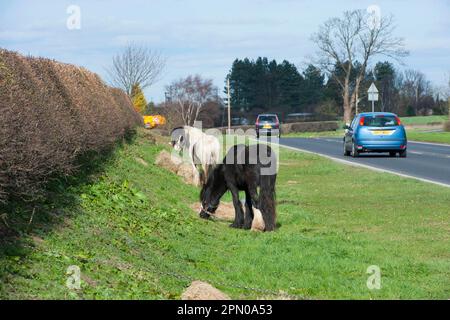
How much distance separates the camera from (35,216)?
9.47 m

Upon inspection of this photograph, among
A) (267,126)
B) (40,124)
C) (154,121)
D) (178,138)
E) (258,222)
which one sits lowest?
(267,126)

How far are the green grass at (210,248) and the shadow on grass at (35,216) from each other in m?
0.02

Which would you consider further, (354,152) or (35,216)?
(354,152)

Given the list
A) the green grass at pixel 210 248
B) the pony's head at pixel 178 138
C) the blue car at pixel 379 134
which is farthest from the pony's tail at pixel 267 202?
the blue car at pixel 379 134

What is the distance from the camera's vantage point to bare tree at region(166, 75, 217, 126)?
63.4 metres

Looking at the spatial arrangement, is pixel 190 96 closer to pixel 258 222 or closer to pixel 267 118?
pixel 267 118

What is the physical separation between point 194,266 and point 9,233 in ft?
8.42

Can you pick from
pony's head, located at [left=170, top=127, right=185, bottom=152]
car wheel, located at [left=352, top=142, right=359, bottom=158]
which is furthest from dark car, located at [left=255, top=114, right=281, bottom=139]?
pony's head, located at [left=170, top=127, right=185, bottom=152]

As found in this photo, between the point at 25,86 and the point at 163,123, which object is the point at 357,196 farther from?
the point at 163,123

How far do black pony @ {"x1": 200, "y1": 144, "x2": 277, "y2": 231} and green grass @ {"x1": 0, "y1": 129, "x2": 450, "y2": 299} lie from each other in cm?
36

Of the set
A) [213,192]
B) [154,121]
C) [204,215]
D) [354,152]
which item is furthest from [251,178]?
[154,121]

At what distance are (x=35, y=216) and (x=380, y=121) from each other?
1021 inches

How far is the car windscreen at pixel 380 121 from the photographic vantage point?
33.8 meters
